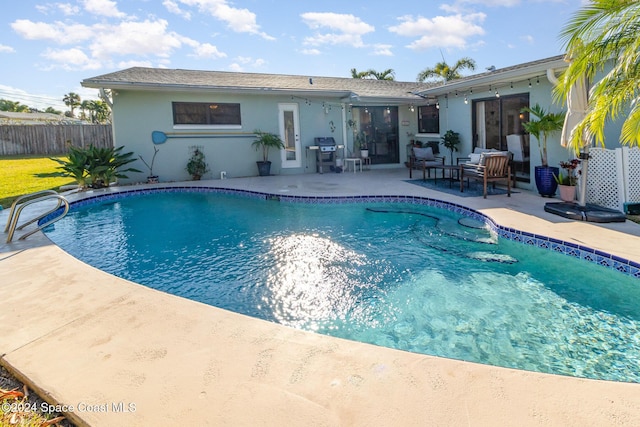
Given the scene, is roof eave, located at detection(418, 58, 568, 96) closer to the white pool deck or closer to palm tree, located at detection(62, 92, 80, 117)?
the white pool deck

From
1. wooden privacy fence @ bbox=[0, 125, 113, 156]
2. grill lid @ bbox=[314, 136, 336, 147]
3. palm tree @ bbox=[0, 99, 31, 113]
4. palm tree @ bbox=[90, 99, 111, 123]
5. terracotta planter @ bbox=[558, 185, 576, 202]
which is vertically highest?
palm tree @ bbox=[0, 99, 31, 113]

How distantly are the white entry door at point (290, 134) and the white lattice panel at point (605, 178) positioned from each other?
28.7 feet

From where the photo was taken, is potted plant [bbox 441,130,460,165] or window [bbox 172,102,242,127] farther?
window [bbox 172,102,242,127]

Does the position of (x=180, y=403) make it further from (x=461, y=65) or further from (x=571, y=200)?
(x=461, y=65)

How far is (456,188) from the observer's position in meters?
9.29

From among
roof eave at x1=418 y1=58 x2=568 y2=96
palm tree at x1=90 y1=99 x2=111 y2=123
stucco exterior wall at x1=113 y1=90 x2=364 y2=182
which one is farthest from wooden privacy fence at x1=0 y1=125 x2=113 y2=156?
palm tree at x1=90 y1=99 x2=111 y2=123

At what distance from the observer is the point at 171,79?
464 inches

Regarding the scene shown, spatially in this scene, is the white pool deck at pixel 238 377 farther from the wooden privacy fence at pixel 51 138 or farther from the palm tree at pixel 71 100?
the palm tree at pixel 71 100

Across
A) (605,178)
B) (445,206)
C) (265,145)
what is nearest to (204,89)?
(265,145)

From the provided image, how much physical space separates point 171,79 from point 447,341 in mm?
11436

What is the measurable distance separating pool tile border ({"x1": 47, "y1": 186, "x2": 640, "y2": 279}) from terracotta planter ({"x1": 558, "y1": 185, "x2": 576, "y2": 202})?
6.05 feet

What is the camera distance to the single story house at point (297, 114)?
33.0 ft

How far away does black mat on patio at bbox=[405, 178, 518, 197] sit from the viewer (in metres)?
8.55

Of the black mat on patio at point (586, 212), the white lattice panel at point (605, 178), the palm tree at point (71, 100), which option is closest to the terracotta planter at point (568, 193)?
the white lattice panel at point (605, 178)
